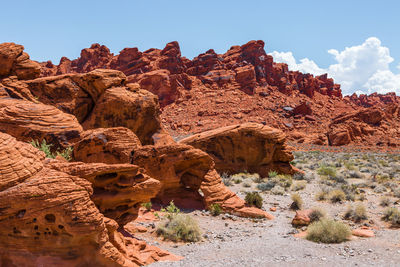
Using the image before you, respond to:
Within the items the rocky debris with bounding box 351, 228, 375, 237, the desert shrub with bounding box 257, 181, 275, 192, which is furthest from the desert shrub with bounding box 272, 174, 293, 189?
the rocky debris with bounding box 351, 228, 375, 237

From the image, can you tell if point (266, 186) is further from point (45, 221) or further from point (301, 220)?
point (45, 221)

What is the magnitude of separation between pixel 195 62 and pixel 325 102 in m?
36.8

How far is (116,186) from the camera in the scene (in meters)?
→ 6.56

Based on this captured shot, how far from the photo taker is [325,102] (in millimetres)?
82125

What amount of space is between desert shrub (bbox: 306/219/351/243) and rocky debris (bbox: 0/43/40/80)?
15.5 meters

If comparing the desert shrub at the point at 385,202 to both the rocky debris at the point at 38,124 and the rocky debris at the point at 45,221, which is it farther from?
the rocky debris at the point at 38,124

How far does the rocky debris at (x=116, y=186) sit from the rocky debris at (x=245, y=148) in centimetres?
1154

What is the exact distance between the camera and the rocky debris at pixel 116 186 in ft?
19.8

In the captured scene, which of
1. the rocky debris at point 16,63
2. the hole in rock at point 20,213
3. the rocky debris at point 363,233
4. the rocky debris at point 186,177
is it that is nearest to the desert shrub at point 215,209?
the rocky debris at point 186,177

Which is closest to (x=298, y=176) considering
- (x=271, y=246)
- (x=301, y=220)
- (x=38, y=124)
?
(x=301, y=220)

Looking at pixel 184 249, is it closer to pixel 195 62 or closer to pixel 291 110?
pixel 291 110

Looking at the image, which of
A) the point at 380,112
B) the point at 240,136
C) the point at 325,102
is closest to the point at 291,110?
the point at 380,112

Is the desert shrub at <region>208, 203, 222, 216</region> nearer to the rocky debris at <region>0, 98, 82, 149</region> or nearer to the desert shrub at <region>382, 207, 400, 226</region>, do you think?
the rocky debris at <region>0, 98, 82, 149</region>

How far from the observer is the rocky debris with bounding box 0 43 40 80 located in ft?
49.6
